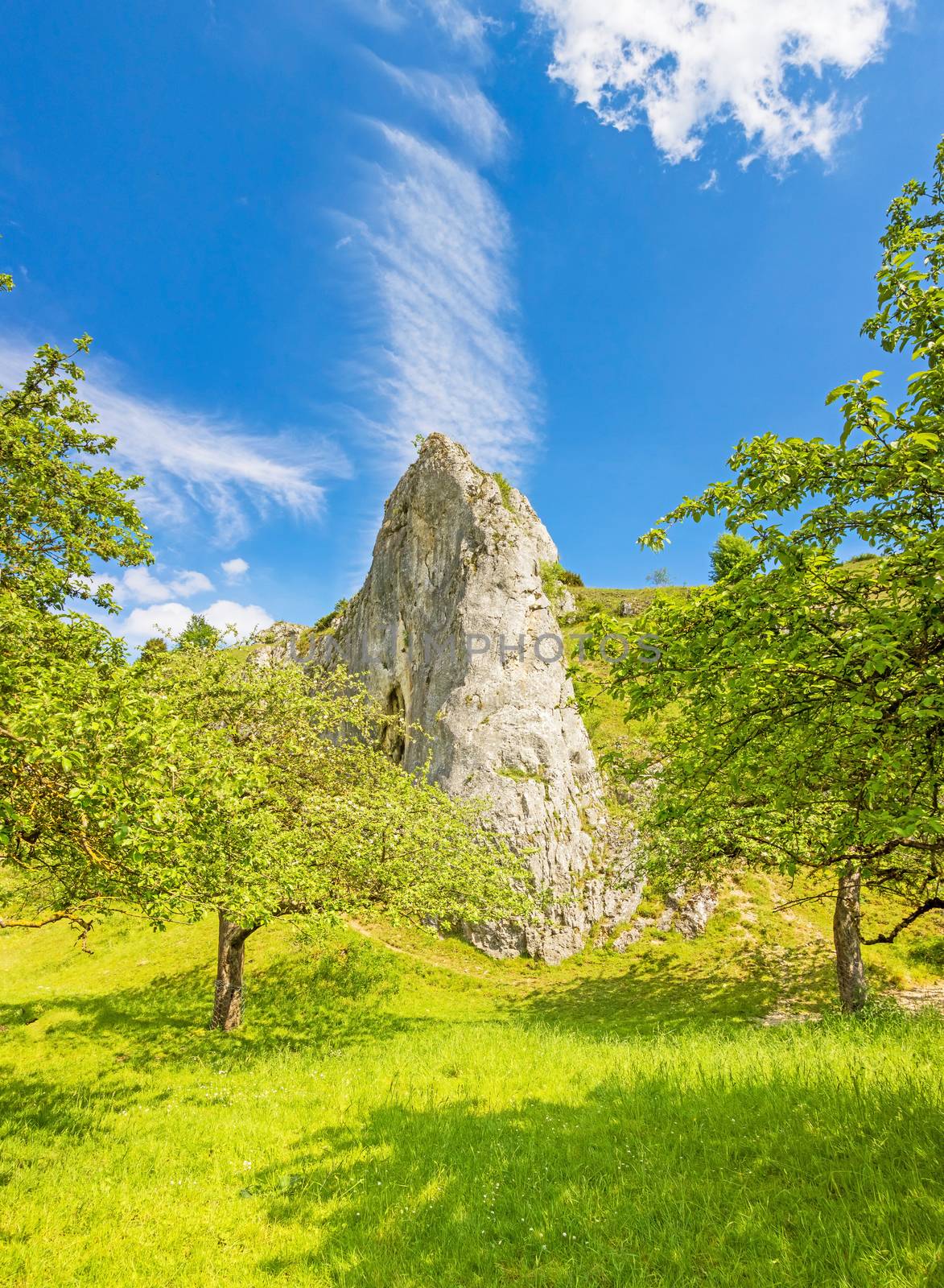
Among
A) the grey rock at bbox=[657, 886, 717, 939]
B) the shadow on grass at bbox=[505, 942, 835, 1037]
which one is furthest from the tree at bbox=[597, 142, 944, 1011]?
the grey rock at bbox=[657, 886, 717, 939]

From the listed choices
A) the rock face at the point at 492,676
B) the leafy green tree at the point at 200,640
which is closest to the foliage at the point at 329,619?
the rock face at the point at 492,676

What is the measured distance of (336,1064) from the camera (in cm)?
1278

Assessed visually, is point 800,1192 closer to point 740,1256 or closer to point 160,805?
point 740,1256

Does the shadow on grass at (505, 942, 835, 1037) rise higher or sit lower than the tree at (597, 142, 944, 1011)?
lower

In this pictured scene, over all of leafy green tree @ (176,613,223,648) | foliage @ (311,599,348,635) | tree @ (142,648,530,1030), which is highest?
foliage @ (311,599,348,635)

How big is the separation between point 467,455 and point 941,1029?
149 feet

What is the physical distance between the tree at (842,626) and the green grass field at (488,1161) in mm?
3134

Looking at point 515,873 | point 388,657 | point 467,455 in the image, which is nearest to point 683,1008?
point 515,873

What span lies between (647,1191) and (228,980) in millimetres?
16698

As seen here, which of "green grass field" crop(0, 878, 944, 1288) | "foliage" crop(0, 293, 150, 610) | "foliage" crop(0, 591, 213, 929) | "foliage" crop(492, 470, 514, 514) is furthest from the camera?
"foliage" crop(492, 470, 514, 514)

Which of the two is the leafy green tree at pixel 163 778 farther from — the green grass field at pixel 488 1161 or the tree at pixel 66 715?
the green grass field at pixel 488 1161

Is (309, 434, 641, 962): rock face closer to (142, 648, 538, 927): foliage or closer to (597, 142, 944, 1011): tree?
(142, 648, 538, 927): foliage

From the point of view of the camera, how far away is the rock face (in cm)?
2897

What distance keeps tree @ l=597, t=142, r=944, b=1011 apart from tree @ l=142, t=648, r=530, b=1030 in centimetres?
1001
